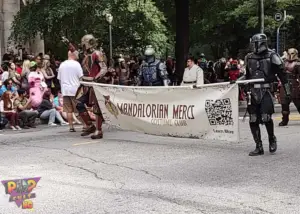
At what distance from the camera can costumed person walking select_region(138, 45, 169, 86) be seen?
11.8 metres

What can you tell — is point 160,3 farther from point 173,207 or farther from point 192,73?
point 173,207

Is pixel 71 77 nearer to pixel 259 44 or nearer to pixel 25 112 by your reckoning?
pixel 25 112

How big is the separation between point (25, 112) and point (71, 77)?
2827 mm

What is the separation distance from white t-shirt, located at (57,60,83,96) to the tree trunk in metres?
8.32

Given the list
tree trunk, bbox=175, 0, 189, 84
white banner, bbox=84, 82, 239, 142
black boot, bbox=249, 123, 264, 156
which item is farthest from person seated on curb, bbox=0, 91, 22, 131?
tree trunk, bbox=175, 0, 189, 84

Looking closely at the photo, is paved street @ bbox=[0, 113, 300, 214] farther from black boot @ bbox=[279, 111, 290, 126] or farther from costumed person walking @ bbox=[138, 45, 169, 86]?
black boot @ bbox=[279, 111, 290, 126]

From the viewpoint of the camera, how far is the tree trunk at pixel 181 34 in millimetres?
19703

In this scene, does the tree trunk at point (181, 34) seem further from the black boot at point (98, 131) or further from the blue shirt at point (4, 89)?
the black boot at point (98, 131)

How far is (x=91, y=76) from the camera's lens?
36.5 ft

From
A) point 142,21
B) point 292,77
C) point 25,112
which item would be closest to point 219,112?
point 292,77

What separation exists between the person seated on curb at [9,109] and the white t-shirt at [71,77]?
2482 mm

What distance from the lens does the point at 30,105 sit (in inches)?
567

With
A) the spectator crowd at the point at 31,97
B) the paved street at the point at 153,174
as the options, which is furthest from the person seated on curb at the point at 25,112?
the paved street at the point at 153,174

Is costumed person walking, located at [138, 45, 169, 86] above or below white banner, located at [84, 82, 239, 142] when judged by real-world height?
above
